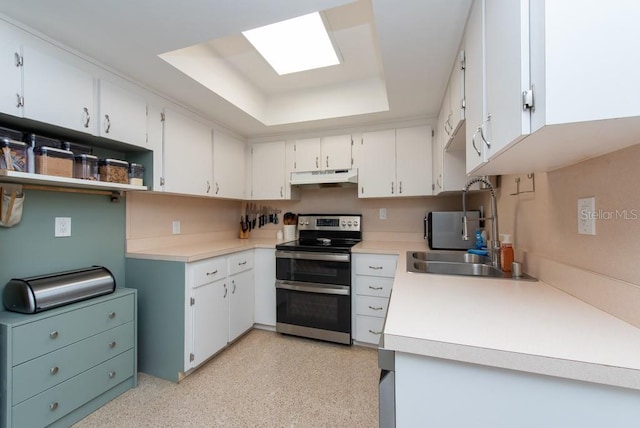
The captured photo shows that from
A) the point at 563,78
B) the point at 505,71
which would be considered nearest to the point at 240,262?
the point at 505,71

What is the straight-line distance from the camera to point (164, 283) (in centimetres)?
197

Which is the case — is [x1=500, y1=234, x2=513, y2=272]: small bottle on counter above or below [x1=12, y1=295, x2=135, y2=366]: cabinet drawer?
above

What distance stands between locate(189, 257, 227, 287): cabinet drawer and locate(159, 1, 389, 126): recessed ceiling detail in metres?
1.33

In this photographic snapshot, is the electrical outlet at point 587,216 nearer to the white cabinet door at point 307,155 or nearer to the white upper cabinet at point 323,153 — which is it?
the white upper cabinet at point 323,153

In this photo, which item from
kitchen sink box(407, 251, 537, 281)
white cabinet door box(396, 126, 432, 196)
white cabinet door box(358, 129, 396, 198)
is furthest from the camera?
white cabinet door box(358, 129, 396, 198)

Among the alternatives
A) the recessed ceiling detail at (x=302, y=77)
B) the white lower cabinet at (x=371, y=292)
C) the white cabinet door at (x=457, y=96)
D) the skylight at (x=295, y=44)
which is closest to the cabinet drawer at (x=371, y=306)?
the white lower cabinet at (x=371, y=292)

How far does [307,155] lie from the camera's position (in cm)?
296

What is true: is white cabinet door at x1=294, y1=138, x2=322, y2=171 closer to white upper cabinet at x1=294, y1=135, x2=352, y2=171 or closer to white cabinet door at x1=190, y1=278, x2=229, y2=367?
white upper cabinet at x1=294, y1=135, x2=352, y2=171

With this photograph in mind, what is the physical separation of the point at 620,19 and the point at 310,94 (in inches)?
92.4

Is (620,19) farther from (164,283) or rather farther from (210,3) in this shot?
(164,283)

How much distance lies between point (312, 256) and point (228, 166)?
132 centimetres

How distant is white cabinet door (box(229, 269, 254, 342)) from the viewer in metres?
2.41

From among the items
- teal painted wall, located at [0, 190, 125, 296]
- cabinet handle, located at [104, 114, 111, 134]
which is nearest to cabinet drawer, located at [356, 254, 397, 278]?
teal painted wall, located at [0, 190, 125, 296]

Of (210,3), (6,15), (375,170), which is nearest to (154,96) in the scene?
(6,15)
